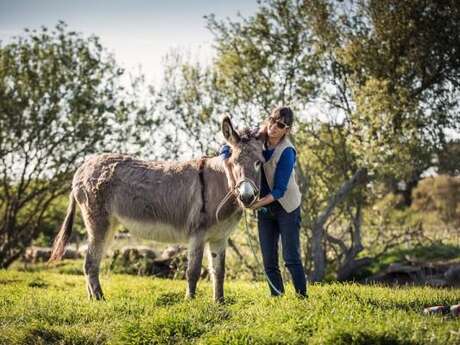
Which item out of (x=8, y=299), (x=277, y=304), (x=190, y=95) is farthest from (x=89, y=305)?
(x=190, y=95)

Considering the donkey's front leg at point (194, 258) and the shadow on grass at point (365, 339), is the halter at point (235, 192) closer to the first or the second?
the donkey's front leg at point (194, 258)

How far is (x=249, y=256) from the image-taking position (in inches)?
584

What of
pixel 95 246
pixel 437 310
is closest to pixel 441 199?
pixel 95 246

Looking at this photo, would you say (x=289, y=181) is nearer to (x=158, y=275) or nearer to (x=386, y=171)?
(x=386, y=171)

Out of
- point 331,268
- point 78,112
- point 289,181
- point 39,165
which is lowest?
point 331,268

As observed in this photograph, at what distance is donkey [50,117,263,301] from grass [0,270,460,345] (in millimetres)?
665

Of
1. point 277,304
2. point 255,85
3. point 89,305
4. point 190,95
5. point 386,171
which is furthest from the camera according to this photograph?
point 190,95

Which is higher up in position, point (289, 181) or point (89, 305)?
point (289, 181)

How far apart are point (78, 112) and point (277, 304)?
36.5 ft

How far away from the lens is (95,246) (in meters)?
7.70

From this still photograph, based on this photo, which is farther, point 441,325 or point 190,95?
point 190,95

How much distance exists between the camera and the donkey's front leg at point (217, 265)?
22.4ft

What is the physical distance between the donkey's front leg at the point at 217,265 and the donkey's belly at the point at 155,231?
1.37ft

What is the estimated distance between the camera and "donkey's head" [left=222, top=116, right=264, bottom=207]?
5.69 metres
